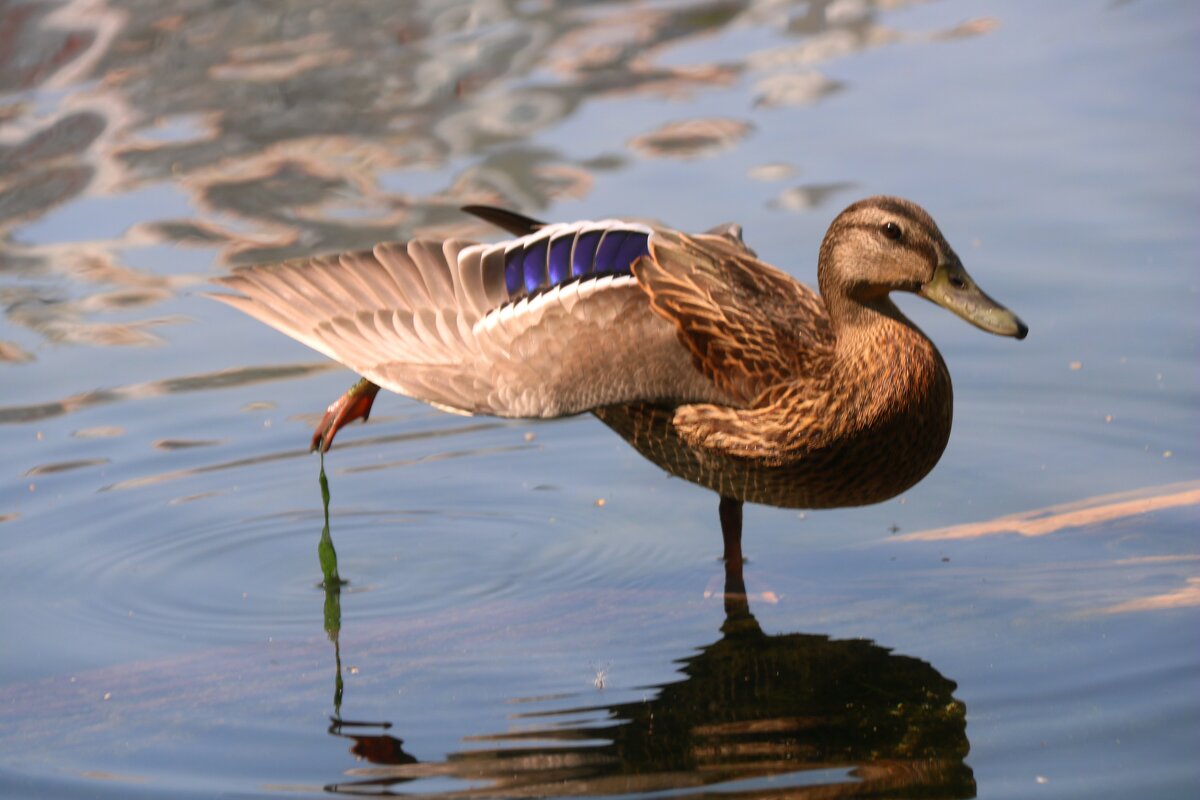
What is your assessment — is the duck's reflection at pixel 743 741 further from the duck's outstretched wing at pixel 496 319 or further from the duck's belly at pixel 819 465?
the duck's outstretched wing at pixel 496 319

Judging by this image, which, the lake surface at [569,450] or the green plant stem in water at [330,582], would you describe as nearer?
the lake surface at [569,450]

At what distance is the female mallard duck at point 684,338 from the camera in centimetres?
592

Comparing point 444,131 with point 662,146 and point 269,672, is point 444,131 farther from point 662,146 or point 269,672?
point 269,672

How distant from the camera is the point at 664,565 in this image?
669 centimetres

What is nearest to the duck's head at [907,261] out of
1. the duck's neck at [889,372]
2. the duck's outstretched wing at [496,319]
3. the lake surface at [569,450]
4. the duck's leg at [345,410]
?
the duck's neck at [889,372]

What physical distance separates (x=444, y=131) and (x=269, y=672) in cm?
555

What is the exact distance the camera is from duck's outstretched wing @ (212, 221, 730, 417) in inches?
235

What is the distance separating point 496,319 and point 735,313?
30.0 inches

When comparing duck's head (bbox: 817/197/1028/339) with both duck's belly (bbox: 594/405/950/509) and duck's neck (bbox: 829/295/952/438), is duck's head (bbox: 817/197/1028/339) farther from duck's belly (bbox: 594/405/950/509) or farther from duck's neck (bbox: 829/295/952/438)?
duck's belly (bbox: 594/405/950/509)

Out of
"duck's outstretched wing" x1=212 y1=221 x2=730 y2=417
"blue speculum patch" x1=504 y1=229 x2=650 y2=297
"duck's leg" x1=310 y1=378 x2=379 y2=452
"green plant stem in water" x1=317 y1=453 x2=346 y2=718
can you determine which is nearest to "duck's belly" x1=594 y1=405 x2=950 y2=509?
"duck's outstretched wing" x1=212 y1=221 x2=730 y2=417

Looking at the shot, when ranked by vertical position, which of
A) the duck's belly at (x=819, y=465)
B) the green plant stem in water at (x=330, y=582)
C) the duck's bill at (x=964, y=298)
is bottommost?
the green plant stem in water at (x=330, y=582)

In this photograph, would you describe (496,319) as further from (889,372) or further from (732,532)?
(889,372)

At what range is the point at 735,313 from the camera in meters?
6.11

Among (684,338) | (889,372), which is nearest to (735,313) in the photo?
(684,338)
